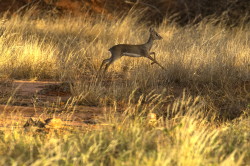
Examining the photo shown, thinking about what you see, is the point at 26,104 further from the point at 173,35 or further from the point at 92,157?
the point at 173,35

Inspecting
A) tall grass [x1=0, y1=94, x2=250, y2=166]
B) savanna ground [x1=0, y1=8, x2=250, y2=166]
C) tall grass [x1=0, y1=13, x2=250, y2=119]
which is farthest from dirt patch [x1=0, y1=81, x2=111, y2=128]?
tall grass [x1=0, y1=94, x2=250, y2=166]

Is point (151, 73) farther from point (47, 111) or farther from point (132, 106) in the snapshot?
point (47, 111)

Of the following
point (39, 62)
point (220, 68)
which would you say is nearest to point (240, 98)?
point (220, 68)

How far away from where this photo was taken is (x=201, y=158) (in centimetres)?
370

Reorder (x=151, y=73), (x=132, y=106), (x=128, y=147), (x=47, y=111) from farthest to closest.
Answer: (x=151, y=73), (x=132, y=106), (x=47, y=111), (x=128, y=147)

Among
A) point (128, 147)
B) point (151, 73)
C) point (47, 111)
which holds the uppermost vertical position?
point (151, 73)

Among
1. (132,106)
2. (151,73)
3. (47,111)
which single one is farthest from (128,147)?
(151,73)

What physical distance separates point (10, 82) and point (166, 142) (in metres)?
4.33

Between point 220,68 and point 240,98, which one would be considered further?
point 220,68

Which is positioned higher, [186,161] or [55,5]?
[55,5]

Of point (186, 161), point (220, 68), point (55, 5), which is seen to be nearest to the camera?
point (186, 161)

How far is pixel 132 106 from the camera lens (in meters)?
6.41

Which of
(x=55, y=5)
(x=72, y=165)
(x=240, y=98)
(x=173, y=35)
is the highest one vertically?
(x=55, y=5)

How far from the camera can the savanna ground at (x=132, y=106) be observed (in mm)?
3936
